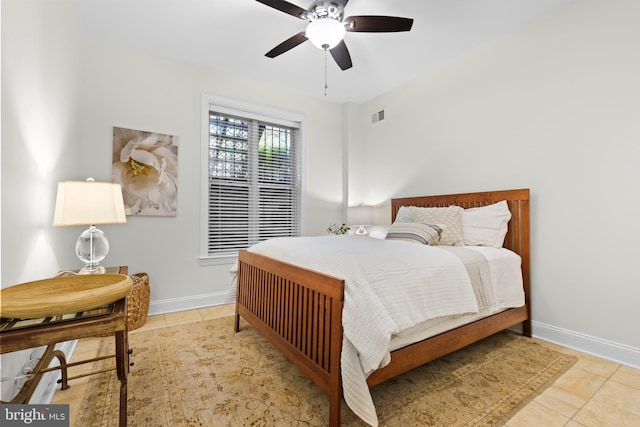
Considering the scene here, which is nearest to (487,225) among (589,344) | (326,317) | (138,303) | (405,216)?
(405,216)

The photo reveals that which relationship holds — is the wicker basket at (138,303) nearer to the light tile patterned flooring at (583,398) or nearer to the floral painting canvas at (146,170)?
the light tile patterned flooring at (583,398)

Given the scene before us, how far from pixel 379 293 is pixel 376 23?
1938 mm

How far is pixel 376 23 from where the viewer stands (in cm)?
213

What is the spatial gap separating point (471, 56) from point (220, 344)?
3757 mm

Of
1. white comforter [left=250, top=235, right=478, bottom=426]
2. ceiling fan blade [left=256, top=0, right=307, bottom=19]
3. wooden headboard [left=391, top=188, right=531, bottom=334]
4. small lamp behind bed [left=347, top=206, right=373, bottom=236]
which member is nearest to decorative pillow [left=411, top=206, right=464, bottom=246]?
wooden headboard [left=391, top=188, right=531, bottom=334]

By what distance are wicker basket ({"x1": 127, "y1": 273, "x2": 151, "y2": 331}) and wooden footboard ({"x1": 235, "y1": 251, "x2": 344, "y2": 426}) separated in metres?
1.02

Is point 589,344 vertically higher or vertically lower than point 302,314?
lower

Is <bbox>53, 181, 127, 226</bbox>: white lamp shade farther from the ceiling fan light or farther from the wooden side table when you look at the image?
the ceiling fan light

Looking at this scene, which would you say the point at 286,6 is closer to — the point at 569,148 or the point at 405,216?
the point at 405,216

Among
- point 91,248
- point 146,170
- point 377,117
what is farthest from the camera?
point 377,117

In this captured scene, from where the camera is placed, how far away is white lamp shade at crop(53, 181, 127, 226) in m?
1.63

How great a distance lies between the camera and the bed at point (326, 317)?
1416 millimetres

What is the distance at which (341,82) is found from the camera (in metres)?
3.82

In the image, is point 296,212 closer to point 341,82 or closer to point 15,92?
point 341,82
